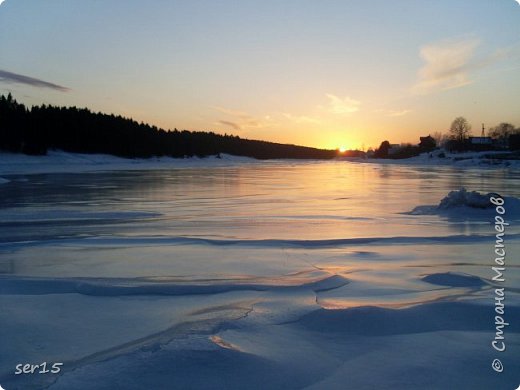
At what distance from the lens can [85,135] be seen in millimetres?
71875

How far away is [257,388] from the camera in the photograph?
2.59 meters

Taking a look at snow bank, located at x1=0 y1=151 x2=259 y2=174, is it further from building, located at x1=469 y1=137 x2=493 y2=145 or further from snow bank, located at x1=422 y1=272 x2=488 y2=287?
building, located at x1=469 y1=137 x2=493 y2=145

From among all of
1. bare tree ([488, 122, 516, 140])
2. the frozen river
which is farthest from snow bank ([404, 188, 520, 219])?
bare tree ([488, 122, 516, 140])

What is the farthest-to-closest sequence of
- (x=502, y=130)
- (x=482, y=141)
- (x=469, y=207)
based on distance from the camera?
1. (x=502, y=130)
2. (x=482, y=141)
3. (x=469, y=207)

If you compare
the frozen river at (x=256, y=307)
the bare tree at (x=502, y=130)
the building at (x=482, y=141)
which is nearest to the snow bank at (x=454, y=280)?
the frozen river at (x=256, y=307)

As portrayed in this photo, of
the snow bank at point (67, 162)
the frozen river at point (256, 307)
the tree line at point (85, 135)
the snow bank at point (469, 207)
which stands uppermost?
the tree line at point (85, 135)

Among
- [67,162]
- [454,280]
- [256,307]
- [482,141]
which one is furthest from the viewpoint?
[482,141]

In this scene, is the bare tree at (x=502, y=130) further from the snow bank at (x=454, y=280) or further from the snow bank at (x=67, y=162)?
the snow bank at (x=454, y=280)

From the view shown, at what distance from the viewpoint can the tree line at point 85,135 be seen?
5670cm

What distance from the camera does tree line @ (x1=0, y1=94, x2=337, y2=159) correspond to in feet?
186

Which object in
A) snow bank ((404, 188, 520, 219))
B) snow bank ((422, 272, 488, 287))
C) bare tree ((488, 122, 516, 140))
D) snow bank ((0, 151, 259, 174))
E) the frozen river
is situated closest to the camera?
the frozen river

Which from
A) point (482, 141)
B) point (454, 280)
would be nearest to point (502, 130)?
point (482, 141)

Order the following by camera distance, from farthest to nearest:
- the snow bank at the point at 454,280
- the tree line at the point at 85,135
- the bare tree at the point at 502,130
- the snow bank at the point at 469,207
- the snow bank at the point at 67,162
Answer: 1. the bare tree at the point at 502,130
2. the tree line at the point at 85,135
3. the snow bank at the point at 67,162
4. the snow bank at the point at 469,207
5. the snow bank at the point at 454,280

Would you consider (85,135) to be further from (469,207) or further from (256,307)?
(256,307)
